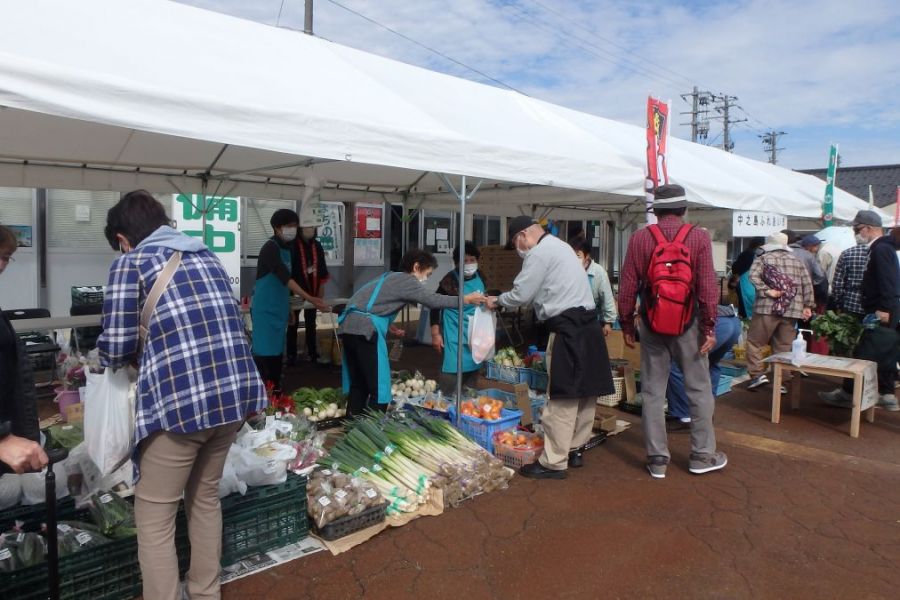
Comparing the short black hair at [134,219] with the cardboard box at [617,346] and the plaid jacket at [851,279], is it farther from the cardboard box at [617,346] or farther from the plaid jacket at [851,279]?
the plaid jacket at [851,279]

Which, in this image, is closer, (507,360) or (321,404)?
(321,404)

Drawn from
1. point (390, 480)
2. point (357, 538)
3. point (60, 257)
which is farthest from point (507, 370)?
point (60, 257)

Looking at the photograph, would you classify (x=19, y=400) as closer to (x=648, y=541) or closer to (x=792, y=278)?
(x=648, y=541)

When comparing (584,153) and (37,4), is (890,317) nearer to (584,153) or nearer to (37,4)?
(584,153)

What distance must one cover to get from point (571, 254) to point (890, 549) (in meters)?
2.39

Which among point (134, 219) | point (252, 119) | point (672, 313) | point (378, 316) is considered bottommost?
point (378, 316)

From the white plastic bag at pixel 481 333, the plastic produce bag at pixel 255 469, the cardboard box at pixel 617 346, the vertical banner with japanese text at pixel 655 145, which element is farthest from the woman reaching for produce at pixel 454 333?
the plastic produce bag at pixel 255 469

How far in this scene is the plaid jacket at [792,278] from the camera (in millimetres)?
6379

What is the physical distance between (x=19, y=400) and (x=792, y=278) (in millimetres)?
6412

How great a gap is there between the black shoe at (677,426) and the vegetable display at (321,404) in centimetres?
274

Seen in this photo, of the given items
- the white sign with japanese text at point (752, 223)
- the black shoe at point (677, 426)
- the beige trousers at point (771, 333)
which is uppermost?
the white sign with japanese text at point (752, 223)

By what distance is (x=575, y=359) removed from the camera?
4168 mm

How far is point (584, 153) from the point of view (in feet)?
18.5

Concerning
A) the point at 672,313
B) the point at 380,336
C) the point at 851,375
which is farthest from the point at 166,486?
the point at 851,375
